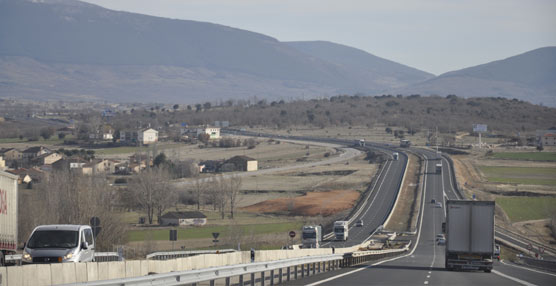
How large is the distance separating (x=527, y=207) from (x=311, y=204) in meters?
24.2

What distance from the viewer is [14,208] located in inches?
910

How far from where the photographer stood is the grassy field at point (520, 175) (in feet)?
367

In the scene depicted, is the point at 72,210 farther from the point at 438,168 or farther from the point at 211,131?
the point at 211,131

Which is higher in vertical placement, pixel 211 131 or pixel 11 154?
pixel 211 131

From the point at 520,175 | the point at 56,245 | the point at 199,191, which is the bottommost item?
the point at 199,191

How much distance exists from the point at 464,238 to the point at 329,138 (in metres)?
159

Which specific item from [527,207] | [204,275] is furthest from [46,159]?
[204,275]

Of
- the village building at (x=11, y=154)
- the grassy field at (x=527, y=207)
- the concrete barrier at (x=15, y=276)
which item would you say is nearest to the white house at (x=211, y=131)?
the village building at (x=11, y=154)

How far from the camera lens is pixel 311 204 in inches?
3602

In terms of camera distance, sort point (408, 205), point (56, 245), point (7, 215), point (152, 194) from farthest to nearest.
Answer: point (408, 205) → point (152, 194) → point (7, 215) → point (56, 245)

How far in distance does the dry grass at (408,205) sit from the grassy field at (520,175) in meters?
11.2

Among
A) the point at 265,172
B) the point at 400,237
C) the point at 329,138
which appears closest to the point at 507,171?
the point at 265,172

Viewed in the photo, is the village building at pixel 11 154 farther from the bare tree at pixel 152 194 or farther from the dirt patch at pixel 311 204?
the dirt patch at pixel 311 204

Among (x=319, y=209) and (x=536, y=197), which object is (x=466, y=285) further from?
(x=536, y=197)
